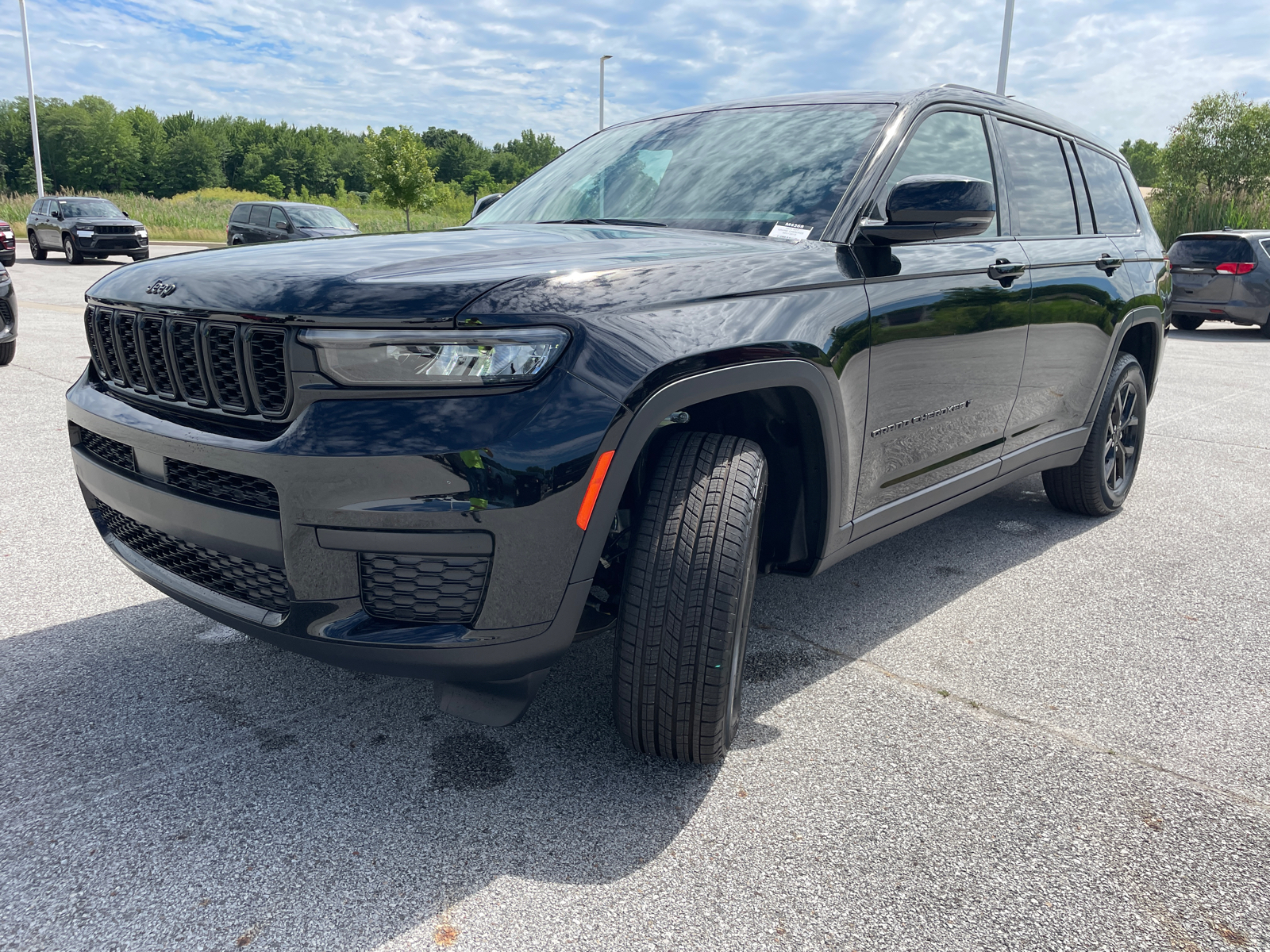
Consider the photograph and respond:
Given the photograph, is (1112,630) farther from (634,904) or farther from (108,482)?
(108,482)

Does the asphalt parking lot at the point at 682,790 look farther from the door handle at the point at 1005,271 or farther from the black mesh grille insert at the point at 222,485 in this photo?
the door handle at the point at 1005,271

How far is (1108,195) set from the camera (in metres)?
4.39

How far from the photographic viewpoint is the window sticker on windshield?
2.59m

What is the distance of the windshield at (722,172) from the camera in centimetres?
274

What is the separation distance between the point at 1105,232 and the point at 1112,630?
1956 mm

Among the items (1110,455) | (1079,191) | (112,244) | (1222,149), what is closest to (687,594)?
(1079,191)

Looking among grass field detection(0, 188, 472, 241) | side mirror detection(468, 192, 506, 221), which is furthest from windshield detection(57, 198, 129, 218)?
side mirror detection(468, 192, 506, 221)

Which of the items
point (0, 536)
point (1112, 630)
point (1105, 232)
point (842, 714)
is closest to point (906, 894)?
point (842, 714)

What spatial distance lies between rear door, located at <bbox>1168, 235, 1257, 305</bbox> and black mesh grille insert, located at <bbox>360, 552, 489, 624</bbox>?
14.4 metres

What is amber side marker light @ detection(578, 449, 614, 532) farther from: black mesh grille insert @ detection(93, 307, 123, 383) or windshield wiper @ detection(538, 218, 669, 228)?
black mesh grille insert @ detection(93, 307, 123, 383)

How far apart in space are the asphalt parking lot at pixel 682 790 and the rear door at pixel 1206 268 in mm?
12052

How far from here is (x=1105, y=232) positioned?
4211 millimetres

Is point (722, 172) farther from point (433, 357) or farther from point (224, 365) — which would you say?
point (224, 365)

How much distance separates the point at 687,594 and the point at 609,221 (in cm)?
142
